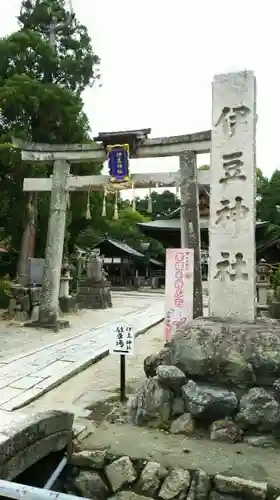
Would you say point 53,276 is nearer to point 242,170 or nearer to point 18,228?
point 18,228

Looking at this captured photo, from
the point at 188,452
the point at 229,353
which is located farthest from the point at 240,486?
the point at 229,353

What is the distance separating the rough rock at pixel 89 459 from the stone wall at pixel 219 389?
0.89 metres

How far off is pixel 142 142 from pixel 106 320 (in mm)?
5823

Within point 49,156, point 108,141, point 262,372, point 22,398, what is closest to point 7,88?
point 49,156

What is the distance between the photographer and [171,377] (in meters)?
4.77

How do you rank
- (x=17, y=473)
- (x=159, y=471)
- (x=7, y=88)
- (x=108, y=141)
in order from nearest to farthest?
(x=17, y=473) → (x=159, y=471) → (x=108, y=141) → (x=7, y=88)

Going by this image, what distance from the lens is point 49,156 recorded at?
1256 centimetres

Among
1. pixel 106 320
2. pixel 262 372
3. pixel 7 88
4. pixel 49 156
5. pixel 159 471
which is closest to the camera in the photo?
pixel 159 471

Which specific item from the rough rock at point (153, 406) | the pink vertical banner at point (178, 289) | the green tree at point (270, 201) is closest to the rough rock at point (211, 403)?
the rough rock at point (153, 406)

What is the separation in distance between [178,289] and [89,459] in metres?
3.89

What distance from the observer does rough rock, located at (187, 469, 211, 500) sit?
3617 mm

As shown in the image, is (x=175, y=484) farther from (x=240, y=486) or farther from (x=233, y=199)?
(x=233, y=199)

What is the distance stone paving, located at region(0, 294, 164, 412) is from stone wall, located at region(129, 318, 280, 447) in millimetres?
1205

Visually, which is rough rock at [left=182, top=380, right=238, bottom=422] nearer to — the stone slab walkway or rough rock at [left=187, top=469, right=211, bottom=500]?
the stone slab walkway
